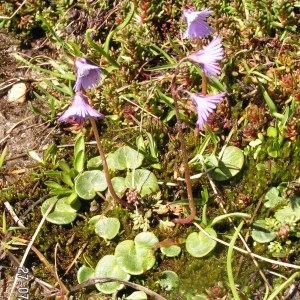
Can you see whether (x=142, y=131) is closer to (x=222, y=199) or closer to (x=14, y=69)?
(x=222, y=199)

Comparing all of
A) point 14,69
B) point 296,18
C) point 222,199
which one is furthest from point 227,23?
point 14,69

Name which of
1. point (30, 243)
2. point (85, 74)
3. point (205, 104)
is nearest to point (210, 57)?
point (205, 104)

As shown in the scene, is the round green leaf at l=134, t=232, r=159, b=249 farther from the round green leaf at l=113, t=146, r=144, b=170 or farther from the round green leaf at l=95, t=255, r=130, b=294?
the round green leaf at l=113, t=146, r=144, b=170

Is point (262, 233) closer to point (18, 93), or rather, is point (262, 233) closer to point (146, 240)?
point (146, 240)

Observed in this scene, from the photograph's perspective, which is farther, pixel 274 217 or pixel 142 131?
pixel 142 131

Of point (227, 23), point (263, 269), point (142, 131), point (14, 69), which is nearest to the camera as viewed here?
point (263, 269)

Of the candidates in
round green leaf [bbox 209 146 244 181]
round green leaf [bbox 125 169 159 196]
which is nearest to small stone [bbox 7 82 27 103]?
round green leaf [bbox 125 169 159 196]
